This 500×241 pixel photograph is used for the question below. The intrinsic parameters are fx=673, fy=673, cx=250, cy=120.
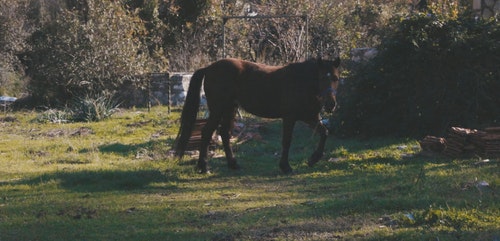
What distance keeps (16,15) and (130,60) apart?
1125cm

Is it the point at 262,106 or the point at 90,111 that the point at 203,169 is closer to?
the point at 262,106

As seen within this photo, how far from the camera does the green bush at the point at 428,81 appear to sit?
44.1 ft

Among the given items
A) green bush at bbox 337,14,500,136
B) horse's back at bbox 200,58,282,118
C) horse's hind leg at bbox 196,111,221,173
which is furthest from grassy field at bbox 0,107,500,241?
horse's back at bbox 200,58,282,118

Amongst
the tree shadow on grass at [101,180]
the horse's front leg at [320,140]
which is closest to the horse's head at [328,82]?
the horse's front leg at [320,140]

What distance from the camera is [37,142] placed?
15.2m

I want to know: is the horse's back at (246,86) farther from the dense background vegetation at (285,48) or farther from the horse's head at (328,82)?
the dense background vegetation at (285,48)

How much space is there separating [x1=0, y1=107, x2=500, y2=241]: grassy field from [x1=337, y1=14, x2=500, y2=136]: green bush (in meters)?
0.67

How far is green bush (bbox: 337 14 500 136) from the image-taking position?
13.4 metres

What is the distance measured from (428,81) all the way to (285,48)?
312 inches

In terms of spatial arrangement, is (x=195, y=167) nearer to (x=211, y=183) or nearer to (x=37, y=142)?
A: (x=211, y=183)

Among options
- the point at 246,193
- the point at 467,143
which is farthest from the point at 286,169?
the point at 467,143

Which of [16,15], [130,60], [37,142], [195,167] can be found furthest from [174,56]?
[195,167]

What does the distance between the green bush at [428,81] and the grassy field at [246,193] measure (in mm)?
666

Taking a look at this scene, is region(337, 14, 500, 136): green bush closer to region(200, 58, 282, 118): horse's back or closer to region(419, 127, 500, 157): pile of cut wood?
region(419, 127, 500, 157): pile of cut wood
